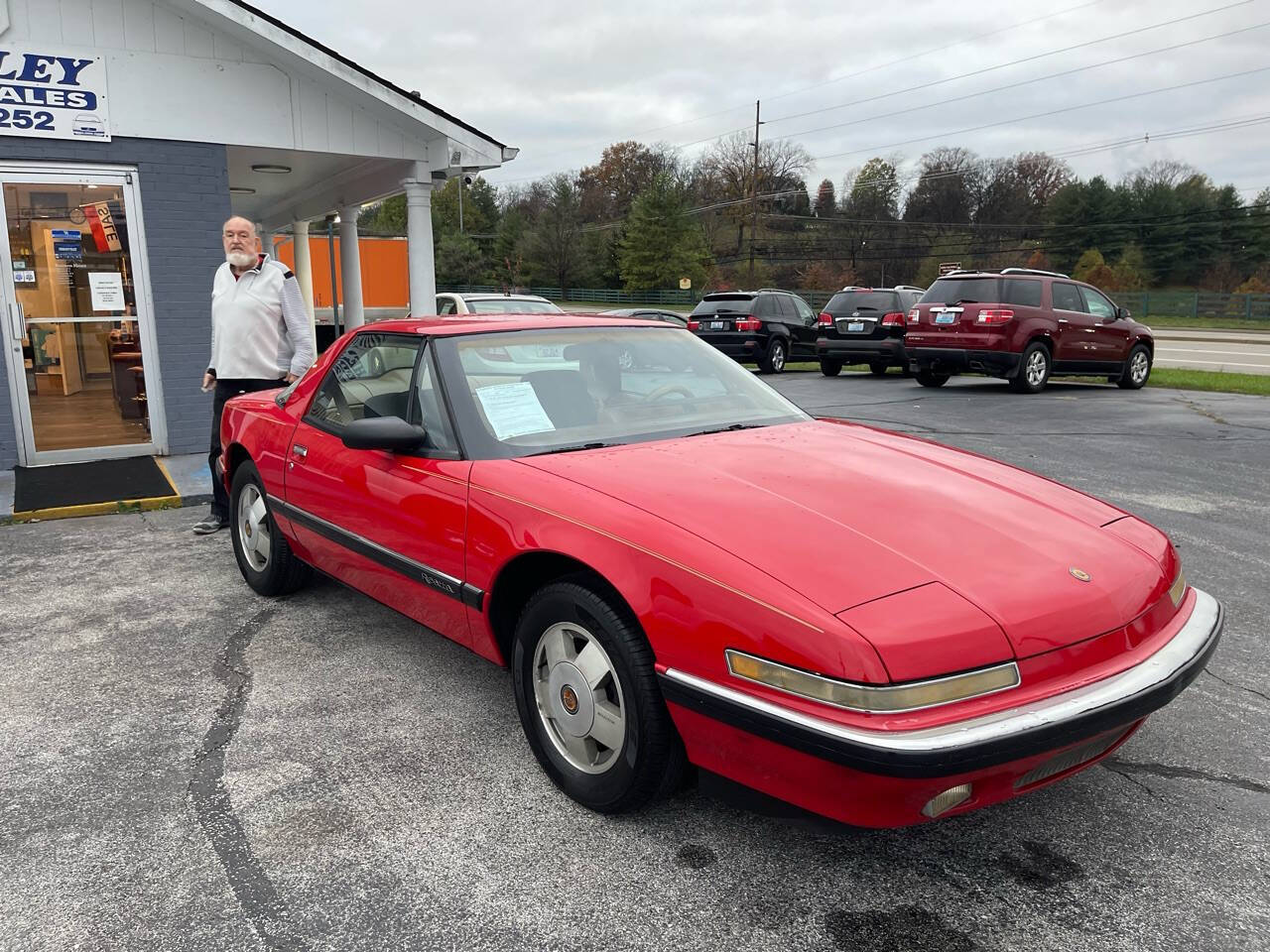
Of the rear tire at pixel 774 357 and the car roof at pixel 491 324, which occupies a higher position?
the car roof at pixel 491 324

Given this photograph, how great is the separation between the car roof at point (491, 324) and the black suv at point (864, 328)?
43.2ft

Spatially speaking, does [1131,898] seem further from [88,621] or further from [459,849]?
[88,621]

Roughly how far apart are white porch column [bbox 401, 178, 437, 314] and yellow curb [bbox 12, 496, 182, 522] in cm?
420

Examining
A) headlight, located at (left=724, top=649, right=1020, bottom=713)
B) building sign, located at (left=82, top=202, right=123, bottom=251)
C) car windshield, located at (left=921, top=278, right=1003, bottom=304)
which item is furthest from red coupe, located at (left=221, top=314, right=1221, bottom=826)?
car windshield, located at (left=921, top=278, right=1003, bottom=304)

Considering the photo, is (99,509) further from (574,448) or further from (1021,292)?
(1021,292)

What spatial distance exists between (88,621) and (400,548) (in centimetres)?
208

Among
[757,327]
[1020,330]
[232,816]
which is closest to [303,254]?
[757,327]

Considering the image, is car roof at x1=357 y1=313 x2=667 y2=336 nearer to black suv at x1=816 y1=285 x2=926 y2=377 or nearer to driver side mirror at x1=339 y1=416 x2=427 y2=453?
driver side mirror at x1=339 y1=416 x2=427 y2=453

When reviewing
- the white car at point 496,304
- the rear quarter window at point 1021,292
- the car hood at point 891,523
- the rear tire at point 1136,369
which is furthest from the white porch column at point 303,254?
the car hood at point 891,523

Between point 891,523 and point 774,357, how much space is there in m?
15.9

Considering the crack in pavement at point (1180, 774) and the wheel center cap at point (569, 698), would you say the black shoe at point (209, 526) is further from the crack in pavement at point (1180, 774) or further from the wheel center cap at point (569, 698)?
the crack in pavement at point (1180, 774)

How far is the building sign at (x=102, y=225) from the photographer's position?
25.9 feet

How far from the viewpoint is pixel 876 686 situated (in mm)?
2016

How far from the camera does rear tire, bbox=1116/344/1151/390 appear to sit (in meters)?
14.3
